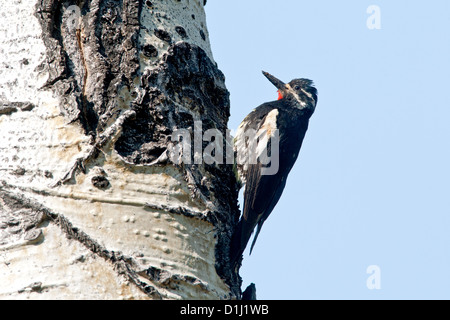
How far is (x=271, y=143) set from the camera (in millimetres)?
4297

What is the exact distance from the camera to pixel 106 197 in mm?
2182

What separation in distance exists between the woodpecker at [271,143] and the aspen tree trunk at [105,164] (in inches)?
38.6

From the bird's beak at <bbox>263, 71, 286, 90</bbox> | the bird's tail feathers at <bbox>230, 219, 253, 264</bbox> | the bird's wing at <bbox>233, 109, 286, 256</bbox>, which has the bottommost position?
the bird's tail feathers at <bbox>230, 219, 253, 264</bbox>

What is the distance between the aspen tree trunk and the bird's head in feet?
7.12

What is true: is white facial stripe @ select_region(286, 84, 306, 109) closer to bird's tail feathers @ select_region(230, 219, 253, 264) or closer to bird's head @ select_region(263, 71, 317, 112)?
bird's head @ select_region(263, 71, 317, 112)

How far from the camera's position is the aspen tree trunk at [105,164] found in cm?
204

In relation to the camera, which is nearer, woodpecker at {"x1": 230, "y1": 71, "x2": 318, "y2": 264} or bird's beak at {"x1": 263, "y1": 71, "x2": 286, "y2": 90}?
woodpecker at {"x1": 230, "y1": 71, "x2": 318, "y2": 264}

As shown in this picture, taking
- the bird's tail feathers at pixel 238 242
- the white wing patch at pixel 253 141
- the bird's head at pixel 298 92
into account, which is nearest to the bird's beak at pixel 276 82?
the bird's head at pixel 298 92

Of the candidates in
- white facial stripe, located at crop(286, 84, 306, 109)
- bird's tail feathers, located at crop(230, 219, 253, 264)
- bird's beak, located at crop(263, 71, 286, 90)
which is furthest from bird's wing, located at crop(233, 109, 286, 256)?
bird's beak, located at crop(263, 71, 286, 90)

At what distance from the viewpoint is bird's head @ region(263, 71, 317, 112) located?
492 centimetres

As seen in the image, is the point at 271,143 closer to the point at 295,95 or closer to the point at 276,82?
the point at 295,95

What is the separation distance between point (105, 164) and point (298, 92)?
10.0 ft

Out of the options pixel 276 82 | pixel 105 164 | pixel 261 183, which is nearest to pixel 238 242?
pixel 105 164
